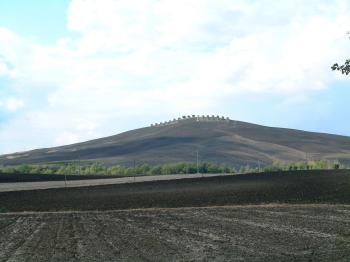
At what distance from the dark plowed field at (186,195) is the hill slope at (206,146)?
73861 millimetres

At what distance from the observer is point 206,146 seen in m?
144

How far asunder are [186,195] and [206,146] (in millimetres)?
99121

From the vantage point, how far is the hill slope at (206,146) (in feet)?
436

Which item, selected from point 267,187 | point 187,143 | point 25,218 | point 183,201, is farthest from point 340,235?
point 187,143

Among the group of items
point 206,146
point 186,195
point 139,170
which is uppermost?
point 206,146

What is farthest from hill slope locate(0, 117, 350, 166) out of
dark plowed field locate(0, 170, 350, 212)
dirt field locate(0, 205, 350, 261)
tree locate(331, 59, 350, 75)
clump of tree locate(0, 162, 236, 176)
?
tree locate(331, 59, 350, 75)

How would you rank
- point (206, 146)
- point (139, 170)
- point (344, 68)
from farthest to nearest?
point (206, 146), point (139, 170), point (344, 68)

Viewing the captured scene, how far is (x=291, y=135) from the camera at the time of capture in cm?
15050

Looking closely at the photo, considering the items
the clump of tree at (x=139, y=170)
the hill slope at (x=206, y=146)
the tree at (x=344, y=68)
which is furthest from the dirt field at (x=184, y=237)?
the hill slope at (x=206, y=146)

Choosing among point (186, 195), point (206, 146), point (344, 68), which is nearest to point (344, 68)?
point (344, 68)

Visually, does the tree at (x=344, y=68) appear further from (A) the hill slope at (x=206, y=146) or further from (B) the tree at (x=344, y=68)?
(A) the hill slope at (x=206, y=146)

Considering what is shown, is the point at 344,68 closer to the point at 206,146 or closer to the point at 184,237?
the point at 184,237

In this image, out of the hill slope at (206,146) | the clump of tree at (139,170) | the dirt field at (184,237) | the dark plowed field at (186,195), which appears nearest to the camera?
the dirt field at (184,237)

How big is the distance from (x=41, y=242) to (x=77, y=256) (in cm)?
395
